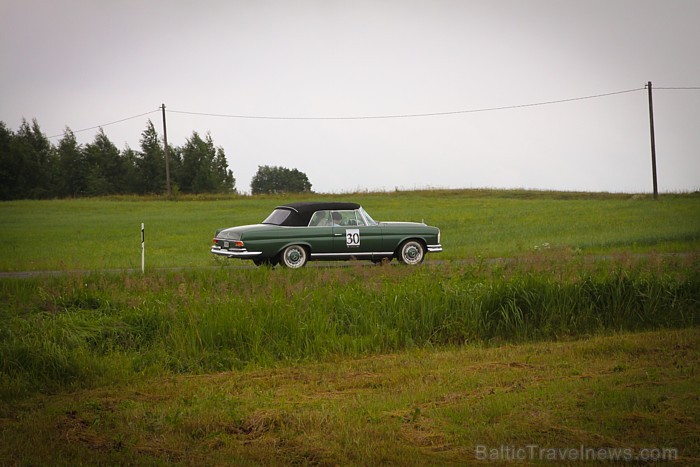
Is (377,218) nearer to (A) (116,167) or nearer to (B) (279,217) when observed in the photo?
(B) (279,217)

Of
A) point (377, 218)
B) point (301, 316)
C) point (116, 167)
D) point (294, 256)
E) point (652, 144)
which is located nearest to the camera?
point (301, 316)

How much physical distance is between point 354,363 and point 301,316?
1677 mm

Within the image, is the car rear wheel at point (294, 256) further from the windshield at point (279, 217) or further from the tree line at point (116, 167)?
the tree line at point (116, 167)

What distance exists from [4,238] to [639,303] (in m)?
27.9

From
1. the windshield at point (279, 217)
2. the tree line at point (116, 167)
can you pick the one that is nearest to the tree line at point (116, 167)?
the tree line at point (116, 167)

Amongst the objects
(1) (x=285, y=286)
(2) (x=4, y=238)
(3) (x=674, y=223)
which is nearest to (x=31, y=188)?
(2) (x=4, y=238)

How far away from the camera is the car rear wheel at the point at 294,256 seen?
1897 cm

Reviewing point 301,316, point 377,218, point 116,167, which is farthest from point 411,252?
point 116,167

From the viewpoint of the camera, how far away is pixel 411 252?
20.1 metres

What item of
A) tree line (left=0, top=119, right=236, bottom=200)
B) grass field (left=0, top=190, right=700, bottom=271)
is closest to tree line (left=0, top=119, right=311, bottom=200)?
tree line (left=0, top=119, right=236, bottom=200)

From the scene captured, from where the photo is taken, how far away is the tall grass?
393 inches

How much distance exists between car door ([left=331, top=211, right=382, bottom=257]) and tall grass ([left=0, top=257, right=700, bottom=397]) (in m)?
5.06

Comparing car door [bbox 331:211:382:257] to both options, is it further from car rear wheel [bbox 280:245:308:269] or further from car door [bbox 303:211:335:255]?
car rear wheel [bbox 280:245:308:269]

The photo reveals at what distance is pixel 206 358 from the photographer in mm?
10297
